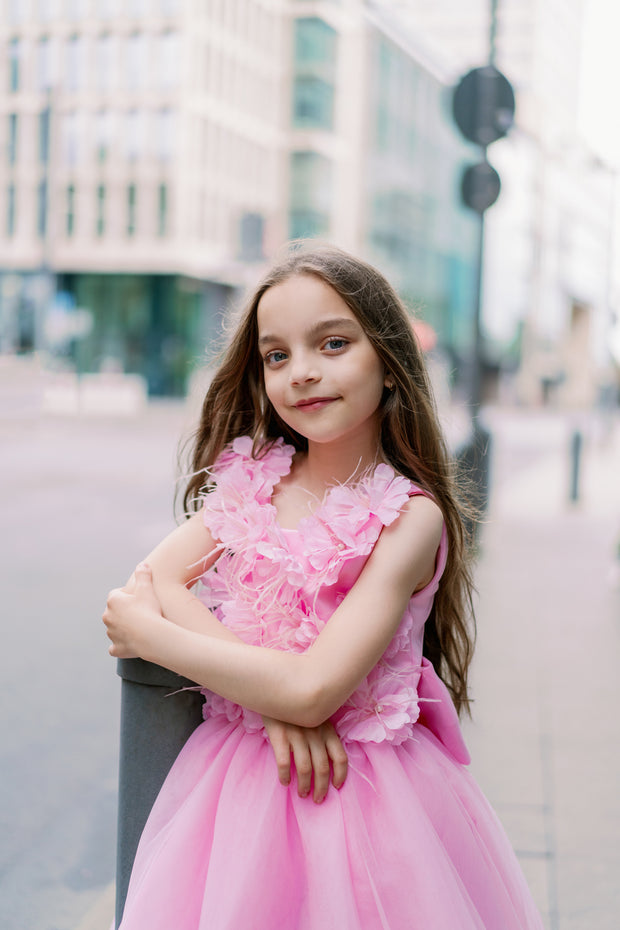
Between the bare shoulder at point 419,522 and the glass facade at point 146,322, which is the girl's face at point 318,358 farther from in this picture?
the glass facade at point 146,322

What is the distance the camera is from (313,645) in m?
1.71

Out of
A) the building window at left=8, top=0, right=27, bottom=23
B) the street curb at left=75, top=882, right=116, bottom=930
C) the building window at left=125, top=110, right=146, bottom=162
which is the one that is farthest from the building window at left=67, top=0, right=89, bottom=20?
the street curb at left=75, top=882, right=116, bottom=930

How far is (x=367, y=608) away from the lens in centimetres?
172

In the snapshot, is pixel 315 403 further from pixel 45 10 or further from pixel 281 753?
pixel 45 10

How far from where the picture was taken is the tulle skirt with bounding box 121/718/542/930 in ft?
5.42

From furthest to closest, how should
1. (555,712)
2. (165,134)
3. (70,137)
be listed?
(70,137)
(165,134)
(555,712)

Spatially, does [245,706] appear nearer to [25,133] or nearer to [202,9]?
[202,9]

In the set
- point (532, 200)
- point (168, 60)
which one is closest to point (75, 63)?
point (168, 60)

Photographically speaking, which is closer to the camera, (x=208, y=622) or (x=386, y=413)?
(x=208, y=622)

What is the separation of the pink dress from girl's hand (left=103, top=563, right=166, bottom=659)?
0.46 feet

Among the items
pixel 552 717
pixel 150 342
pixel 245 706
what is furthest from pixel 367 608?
pixel 150 342

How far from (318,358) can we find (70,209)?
44.6m

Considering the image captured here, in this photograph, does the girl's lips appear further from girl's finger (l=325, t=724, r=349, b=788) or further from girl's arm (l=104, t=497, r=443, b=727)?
girl's finger (l=325, t=724, r=349, b=788)

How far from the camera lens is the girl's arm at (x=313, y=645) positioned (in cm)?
166
